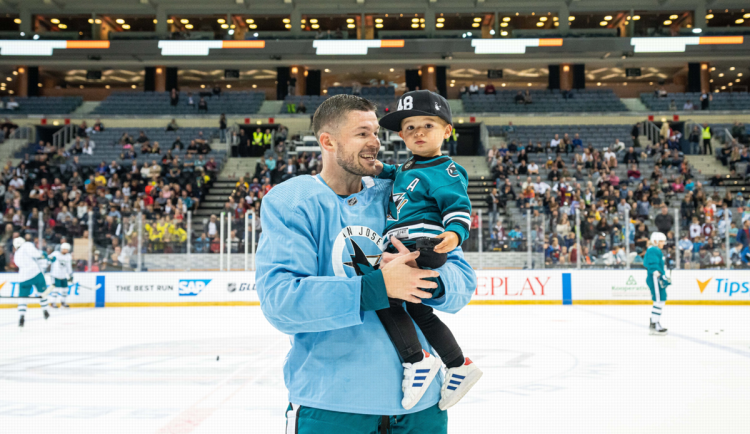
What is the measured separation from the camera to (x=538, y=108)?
27.3m

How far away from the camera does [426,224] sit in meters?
1.99

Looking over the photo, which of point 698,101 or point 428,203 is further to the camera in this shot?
point 698,101

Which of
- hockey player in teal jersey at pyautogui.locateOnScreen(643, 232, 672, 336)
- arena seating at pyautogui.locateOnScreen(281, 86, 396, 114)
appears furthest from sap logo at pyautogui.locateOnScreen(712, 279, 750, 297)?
arena seating at pyautogui.locateOnScreen(281, 86, 396, 114)

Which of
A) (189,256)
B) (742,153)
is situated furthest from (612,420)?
(742,153)

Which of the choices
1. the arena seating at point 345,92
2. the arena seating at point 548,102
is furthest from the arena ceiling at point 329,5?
the arena seating at point 548,102

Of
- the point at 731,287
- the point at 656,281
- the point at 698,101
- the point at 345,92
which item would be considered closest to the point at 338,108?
the point at 656,281

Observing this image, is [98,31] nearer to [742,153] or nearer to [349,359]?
[742,153]

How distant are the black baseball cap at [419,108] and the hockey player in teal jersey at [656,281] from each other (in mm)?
8003

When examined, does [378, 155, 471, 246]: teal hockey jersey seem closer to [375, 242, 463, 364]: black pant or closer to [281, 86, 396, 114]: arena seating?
[375, 242, 463, 364]: black pant

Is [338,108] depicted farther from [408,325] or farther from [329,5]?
[329,5]

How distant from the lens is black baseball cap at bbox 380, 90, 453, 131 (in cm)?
227

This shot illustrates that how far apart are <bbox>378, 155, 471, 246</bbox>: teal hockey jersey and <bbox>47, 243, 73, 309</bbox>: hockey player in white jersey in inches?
509

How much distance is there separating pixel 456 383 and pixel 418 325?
8.9 inches

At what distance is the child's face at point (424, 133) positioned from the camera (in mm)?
2270
